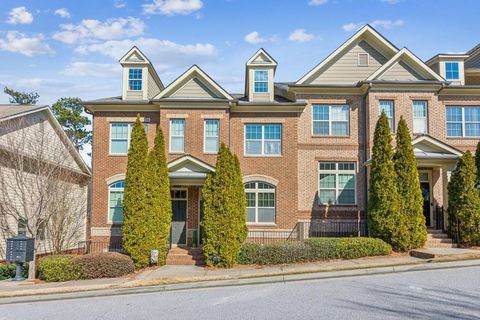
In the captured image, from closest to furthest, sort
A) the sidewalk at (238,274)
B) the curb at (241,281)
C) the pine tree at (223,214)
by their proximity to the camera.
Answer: the curb at (241,281)
the sidewalk at (238,274)
the pine tree at (223,214)

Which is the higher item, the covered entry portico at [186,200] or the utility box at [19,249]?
the covered entry portico at [186,200]

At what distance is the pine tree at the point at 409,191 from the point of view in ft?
57.7

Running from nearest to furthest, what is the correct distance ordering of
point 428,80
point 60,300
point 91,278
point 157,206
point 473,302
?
1. point 473,302
2. point 60,300
3. point 91,278
4. point 157,206
5. point 428,80

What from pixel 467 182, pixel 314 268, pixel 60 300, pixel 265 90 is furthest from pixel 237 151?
pixel 60 300

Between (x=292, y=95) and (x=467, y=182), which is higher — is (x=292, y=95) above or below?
above

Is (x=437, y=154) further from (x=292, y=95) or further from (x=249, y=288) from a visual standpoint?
(x=249, y=288)

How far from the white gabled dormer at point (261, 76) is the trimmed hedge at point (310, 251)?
8199 mm

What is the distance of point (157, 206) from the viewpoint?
17.5 m

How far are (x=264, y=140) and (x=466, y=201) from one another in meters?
9.02

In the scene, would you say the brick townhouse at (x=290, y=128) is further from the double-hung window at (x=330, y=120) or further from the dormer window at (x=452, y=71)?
the dormer window at (x=452, y=71)

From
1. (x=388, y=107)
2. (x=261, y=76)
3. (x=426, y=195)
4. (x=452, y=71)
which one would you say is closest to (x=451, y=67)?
(x=452, y=71)

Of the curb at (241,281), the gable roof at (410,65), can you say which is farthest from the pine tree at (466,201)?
the gable roof at (410,65)

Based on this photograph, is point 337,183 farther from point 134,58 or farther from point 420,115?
point 134,58

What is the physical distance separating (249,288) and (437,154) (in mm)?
11850
